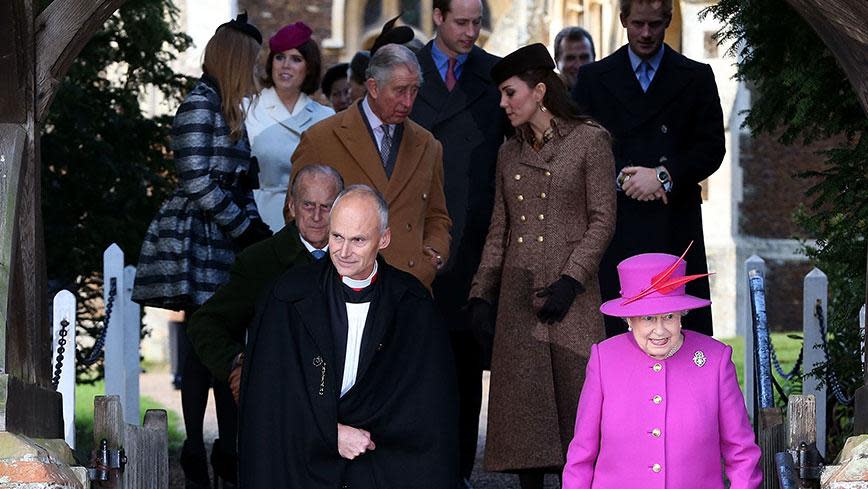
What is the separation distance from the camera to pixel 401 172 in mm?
7926

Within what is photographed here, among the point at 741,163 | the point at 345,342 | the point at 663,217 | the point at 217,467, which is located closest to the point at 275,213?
the point at 217,467

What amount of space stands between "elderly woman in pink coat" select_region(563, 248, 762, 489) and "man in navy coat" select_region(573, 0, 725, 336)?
211 cm

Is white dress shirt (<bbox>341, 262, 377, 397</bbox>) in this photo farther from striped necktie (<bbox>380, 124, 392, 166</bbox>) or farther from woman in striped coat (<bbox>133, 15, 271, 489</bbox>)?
woman in striped coat (<bbox>133, 15, 271, 489</bbox>)

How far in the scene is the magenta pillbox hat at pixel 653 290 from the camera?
601 cm

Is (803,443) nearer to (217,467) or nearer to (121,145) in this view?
(217,467)

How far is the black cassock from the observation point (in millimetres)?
6133

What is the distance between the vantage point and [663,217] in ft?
27.2

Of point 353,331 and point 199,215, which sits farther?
point 199,215

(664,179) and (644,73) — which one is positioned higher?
(644,73)

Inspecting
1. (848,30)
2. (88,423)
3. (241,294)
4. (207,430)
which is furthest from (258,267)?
(88,423)

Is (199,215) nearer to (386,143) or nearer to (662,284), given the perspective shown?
(386,143)

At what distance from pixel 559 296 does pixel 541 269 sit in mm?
243

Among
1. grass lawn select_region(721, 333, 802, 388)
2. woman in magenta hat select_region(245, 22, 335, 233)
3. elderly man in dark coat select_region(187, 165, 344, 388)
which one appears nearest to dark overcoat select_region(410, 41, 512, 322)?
woman in magenta hat select_region(245, 22, 335, 233)

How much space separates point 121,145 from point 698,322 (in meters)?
5.21
